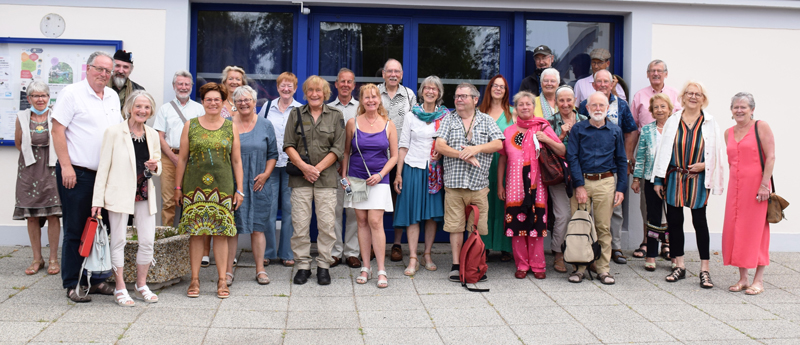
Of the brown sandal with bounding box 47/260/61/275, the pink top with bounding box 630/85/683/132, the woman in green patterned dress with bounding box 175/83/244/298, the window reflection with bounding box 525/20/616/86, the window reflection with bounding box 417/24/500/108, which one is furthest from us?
the window reflection with bounding box 525/20/616/86

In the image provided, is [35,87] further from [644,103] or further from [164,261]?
[644,103]

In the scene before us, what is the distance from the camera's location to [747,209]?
5.53 meters

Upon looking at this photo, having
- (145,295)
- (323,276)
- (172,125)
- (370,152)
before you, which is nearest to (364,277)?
(323,276)

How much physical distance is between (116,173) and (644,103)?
5345mm

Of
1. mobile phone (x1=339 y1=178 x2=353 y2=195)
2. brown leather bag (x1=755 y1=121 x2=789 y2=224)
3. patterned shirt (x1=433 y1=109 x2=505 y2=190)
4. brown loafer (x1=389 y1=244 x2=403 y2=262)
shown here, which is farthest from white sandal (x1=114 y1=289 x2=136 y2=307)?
brown leather bag (x1=755 y1=121 x2=789 y2=224)

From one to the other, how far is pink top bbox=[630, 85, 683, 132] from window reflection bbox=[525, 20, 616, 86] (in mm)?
780

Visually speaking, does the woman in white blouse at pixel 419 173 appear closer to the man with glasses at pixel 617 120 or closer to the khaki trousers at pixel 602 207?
the khaki trousers at pixel 602 207

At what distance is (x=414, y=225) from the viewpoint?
233 inches

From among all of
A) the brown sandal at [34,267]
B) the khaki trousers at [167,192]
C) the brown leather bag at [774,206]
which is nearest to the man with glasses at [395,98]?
the khaki trousers at [167,192]

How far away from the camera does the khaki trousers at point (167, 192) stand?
6.13m

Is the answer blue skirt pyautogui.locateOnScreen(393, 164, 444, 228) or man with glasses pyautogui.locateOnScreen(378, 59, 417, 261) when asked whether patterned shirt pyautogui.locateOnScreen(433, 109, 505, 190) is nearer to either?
blue skirt pyautogui.locateOnScreen(393, 164, 444, 228)

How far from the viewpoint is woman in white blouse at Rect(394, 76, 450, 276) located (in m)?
5.85

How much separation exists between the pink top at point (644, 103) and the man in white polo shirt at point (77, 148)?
5.31 meters

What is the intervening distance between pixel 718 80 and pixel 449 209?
12.9ft
